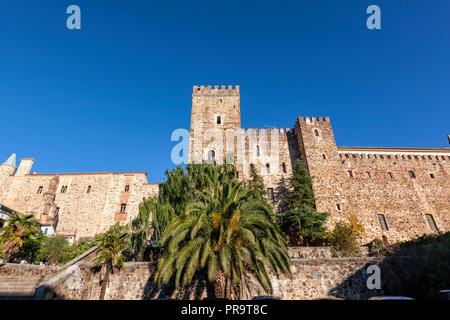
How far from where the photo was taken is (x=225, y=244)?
927cm

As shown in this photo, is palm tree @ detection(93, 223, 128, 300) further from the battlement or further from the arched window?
the battlement

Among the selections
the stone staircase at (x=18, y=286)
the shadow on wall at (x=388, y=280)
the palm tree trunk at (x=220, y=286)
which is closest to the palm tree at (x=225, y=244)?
the palm tree trunk at (x=220, y=286)

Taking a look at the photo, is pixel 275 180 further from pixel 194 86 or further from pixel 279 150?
pixel 194 86

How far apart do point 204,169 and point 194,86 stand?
14.5m

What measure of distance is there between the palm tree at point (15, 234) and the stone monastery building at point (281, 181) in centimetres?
1188

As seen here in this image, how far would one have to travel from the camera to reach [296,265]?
12828 mm

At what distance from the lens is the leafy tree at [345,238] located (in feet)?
59.2

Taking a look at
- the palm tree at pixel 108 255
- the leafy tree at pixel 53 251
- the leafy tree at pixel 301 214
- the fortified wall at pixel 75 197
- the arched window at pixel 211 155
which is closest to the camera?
the palm tree at pixel 108 255

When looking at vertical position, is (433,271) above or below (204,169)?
below

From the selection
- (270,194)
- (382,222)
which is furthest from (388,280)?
(382,222)

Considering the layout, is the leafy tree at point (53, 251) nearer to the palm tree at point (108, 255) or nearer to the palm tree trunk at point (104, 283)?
the palm tree at point (108, 255)
